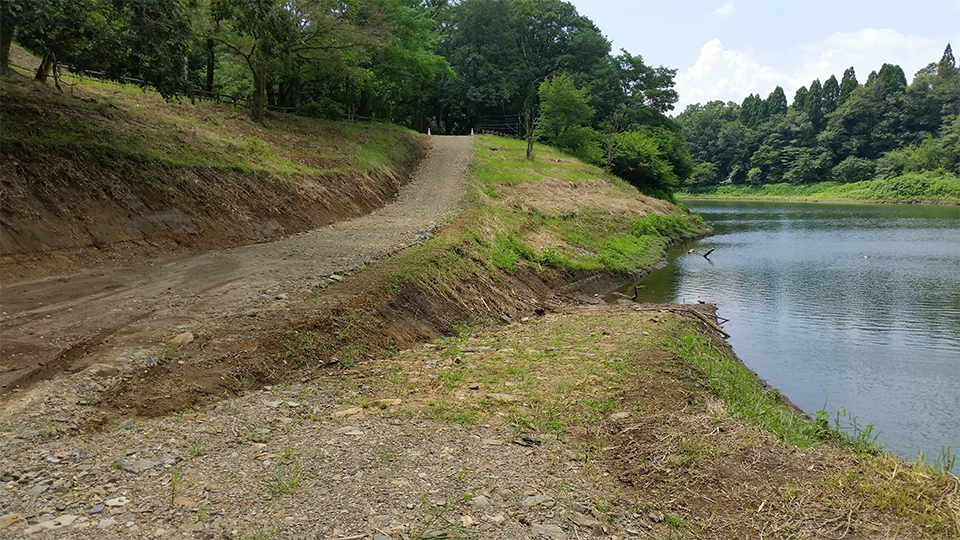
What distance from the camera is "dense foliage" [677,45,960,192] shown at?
7956 cm

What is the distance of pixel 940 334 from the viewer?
15.6m

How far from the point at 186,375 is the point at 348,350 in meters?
2.41

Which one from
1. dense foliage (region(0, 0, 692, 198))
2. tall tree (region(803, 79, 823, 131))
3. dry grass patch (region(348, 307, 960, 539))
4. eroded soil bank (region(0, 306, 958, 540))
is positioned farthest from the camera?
tall tree (region(803, 79, 823, 131))

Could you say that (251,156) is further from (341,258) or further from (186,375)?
(186,375)

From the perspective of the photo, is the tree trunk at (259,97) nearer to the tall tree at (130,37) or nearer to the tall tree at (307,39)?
the tall tree at (307,39)

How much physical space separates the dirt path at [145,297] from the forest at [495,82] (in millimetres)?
4662

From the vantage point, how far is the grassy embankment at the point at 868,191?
6962 cm

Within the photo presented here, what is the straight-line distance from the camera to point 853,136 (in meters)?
90.7

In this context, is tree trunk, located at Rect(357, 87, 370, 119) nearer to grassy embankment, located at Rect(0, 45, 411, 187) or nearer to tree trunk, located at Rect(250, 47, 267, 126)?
grassy embankment, located at Rect(0, 45, 411, 187)

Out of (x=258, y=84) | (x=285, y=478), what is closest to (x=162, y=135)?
(x=258, y=84)

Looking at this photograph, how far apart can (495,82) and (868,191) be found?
5699 centimetres

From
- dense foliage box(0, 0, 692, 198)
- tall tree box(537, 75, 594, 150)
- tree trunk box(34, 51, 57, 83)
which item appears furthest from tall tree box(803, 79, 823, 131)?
tree trunk box(34, 51, 57, 83)

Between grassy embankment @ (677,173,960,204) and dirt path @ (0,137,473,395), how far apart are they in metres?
78.3

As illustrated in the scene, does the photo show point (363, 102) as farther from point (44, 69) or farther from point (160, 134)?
point (160, 134)
